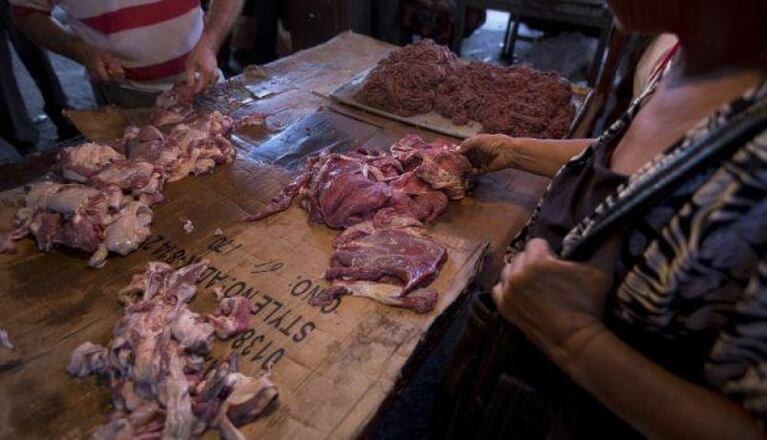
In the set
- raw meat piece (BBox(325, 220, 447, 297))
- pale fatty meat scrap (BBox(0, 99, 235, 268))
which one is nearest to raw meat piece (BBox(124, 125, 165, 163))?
pale fatty meat scrap (BBox(0, 99, 235, 268))

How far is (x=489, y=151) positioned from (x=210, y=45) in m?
2.16

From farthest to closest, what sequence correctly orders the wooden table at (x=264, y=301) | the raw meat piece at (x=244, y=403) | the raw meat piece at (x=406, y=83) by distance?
the raw meat piece at (x=406, y=83)
the wooden table at (x=264, y=301)
the raw meat piece at (x=244, y=403)

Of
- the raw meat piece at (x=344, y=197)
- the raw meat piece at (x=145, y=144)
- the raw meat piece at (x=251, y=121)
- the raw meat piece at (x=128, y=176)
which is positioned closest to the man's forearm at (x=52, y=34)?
the raw meat piece at (x=145, y=144)

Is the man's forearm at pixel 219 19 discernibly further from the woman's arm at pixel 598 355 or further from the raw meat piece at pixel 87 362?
the woman's arm at pixel 598 355

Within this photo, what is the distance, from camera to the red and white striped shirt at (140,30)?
2.92 meters

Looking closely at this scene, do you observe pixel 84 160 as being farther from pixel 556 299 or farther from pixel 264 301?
pixel 556 299

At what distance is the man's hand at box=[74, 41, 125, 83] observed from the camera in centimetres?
292

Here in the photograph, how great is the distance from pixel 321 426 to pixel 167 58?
281cm

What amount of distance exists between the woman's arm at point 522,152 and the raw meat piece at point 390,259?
0.61 meters

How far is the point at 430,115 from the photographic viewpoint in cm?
343

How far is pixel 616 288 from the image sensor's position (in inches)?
43.8

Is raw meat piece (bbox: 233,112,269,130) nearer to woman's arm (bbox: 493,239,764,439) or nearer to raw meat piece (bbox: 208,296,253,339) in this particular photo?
A: raw meat piece (bbox: 208,296,253,339)

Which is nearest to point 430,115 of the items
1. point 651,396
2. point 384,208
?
point 384,208

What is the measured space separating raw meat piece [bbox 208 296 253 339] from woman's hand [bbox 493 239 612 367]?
1145mm
